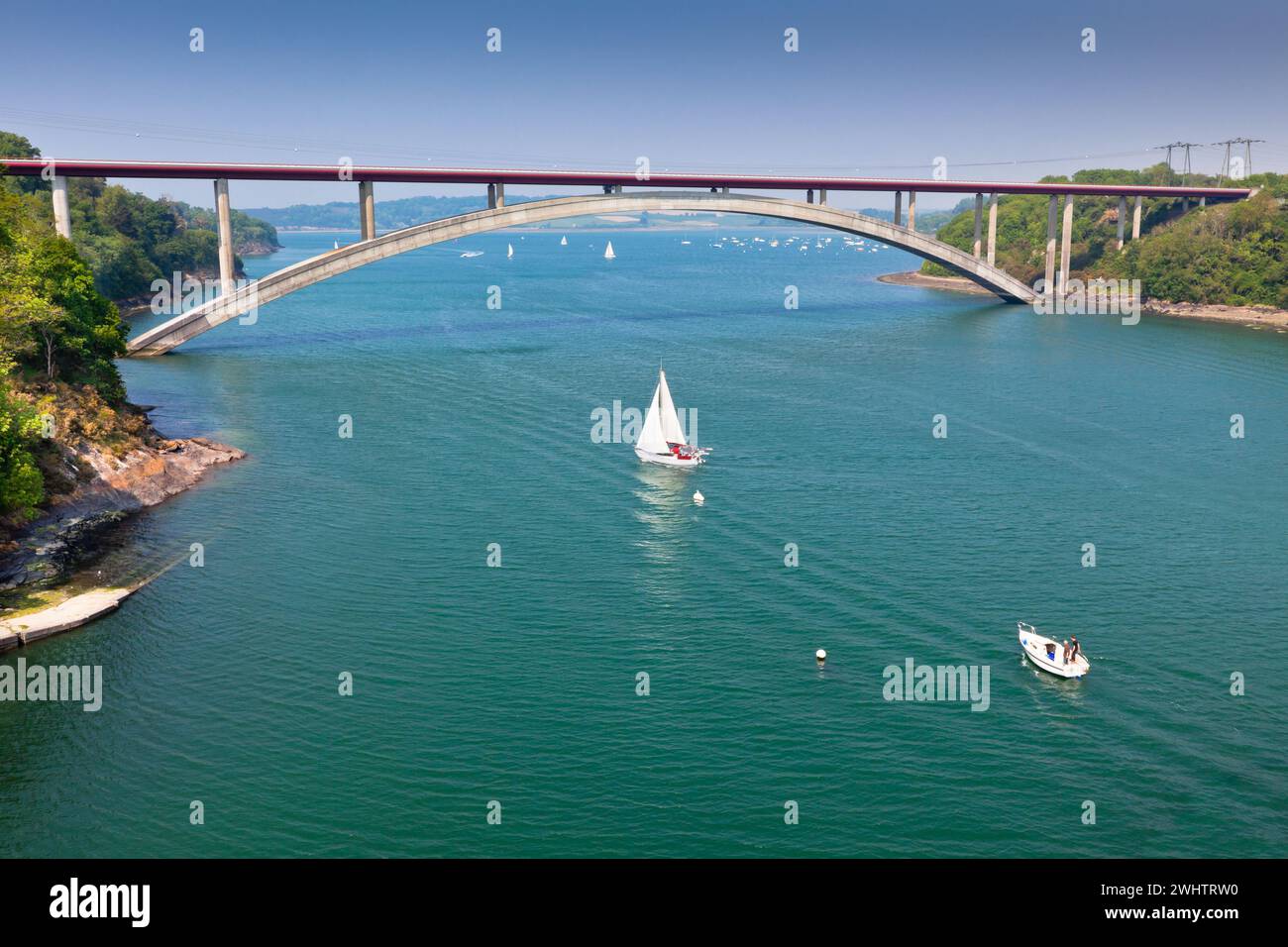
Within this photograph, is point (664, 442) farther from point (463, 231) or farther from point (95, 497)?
point (463, 231)

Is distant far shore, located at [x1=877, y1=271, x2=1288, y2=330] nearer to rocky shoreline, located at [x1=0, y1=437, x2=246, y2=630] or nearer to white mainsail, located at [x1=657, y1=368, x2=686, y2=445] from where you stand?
white mainsail, located at [x1=657, y1=368, x2=686, y2=445]

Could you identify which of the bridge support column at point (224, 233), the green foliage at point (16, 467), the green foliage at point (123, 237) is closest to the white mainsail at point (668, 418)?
the green foliage at point (16, 467)

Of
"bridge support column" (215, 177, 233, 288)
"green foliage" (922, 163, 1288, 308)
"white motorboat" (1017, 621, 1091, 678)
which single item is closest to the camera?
"white motorboat" (1017, 621, 1091, 678)

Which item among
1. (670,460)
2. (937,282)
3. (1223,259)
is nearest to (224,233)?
(670,460)

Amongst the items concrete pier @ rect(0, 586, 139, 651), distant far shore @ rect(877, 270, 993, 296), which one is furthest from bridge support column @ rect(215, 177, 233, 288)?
distant far shore @ rect(877, 270, 993, 296)
